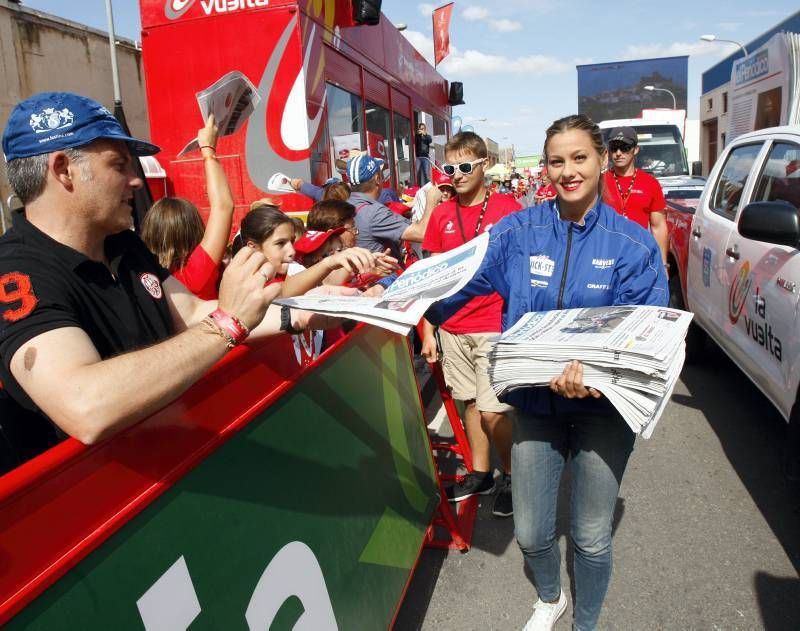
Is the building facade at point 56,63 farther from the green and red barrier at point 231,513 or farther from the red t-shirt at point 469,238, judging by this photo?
the green and red barrier at point 231,513

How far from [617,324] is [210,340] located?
123cm

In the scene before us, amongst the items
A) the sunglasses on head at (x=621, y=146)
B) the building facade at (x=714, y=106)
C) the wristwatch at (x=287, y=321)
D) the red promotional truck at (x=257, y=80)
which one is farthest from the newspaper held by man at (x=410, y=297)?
the building facade at (x=714, y=106)

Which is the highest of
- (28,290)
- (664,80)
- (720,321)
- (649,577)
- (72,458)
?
(664,80)

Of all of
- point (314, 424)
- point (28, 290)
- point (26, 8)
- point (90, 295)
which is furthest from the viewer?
point (26, 8)

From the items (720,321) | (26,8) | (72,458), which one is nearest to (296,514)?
(72,458)

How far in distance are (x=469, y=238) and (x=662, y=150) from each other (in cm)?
1044

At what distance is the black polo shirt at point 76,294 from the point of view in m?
1.36

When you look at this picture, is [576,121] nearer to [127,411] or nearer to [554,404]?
[554,404]

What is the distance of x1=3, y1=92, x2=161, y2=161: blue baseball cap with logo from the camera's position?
5.27 feet

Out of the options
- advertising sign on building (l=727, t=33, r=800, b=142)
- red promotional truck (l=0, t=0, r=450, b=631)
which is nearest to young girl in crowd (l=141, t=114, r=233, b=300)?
red promotional truck (l=0, t=0, r=450, b=631)

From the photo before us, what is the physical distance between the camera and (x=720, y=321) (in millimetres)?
4539

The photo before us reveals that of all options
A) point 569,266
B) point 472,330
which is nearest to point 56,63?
point 472,330

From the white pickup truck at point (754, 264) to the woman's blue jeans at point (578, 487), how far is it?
1087mm

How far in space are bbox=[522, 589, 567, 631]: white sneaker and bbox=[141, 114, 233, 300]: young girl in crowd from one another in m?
1.97
